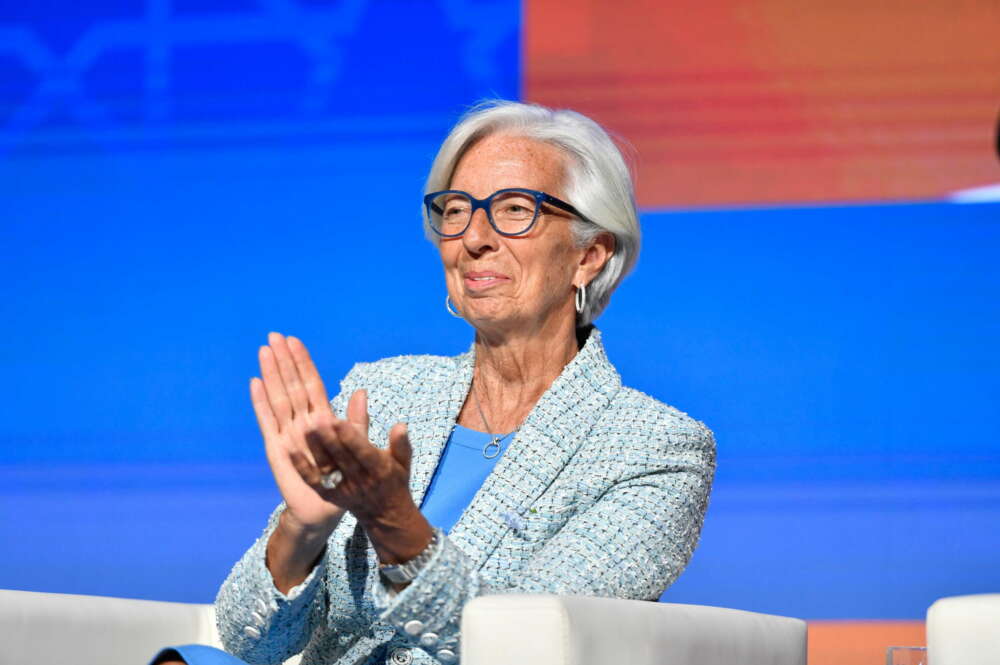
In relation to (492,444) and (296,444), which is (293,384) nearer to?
(296,444)

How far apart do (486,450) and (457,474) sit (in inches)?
2.3

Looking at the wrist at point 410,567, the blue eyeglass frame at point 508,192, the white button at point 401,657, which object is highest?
the blue eyeglass frame at point 508,192

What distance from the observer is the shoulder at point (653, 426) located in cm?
191

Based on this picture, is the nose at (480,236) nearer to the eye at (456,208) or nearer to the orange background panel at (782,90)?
the eye at (456,208)

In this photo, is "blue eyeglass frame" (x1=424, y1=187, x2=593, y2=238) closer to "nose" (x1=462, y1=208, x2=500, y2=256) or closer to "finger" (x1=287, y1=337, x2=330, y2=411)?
"nose" (x1=462, y1=208, x2=500, y2=256)

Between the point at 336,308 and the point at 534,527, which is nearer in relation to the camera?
the point at 534,527

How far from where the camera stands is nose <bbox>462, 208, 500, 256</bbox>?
204cm

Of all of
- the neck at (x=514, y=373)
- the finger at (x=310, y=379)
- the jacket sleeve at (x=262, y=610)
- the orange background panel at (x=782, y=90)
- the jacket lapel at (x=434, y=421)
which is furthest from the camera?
the orange background panel at (x=782, y=90)

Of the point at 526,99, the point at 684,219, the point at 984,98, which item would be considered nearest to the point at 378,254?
the point at 526,99

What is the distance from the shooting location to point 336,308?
3.22 metres

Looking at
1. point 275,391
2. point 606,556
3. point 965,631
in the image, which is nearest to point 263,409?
point 275,391

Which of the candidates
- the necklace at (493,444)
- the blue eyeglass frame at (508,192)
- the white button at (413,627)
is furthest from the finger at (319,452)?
the blue eyeglass frame at (508,192)

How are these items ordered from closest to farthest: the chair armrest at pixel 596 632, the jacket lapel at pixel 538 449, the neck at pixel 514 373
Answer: the chair armrest at pixel 596 632 → the jacket lapel at pixel 538 449 → the neck at pixel 514 373

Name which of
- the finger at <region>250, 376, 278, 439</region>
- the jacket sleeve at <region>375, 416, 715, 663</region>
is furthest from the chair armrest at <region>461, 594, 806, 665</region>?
the finger at <region>250, 376, 278, 439</region>
